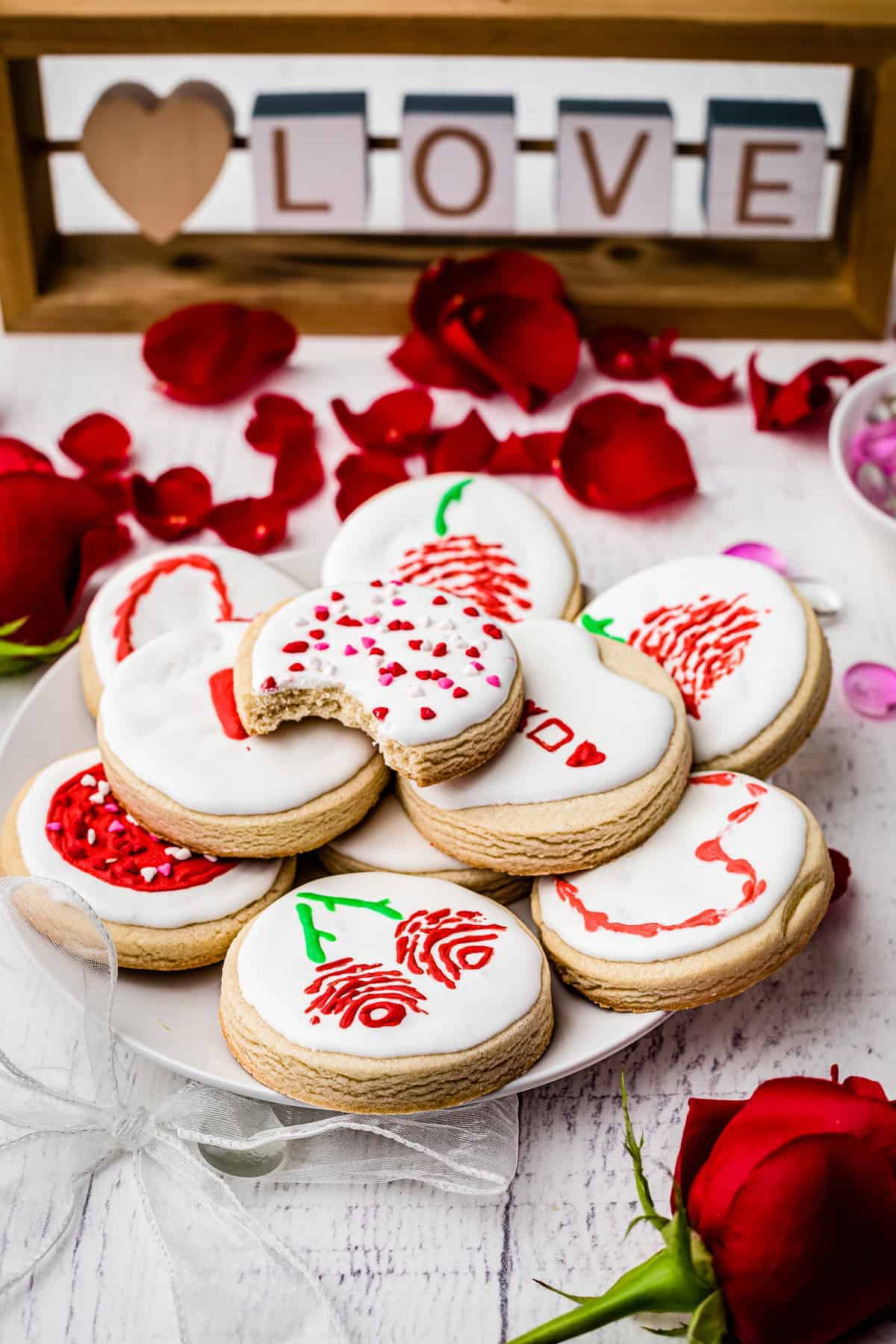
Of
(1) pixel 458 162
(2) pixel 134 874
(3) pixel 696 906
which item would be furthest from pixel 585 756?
(1) pixel 458 162

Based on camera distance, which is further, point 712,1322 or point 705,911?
point 705,911

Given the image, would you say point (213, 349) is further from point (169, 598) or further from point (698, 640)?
point (698, 640)

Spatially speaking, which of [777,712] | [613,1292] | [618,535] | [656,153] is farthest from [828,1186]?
[656,153]

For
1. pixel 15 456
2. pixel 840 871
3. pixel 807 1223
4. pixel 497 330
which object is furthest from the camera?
pixel 497 330

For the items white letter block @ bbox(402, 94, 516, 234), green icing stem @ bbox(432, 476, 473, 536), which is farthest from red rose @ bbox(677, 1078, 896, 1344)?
white letter block @ bbox(402, 94, 516, 234)

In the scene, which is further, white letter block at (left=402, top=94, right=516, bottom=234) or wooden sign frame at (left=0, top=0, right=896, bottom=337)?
white letter block at (left=402, top=94, right=516, bottom=234)

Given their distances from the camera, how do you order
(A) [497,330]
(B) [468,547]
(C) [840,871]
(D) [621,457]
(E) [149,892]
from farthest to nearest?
(A) [497,330], (D) [621,457], (B) [468,547], (C) [840,871], (E) [149,892]

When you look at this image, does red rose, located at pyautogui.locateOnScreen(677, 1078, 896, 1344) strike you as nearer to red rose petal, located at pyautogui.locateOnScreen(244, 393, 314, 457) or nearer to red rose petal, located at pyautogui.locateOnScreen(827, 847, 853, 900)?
red rose petal, located at pyautogui.locateOnScreen(827, 847, 853, 900)
